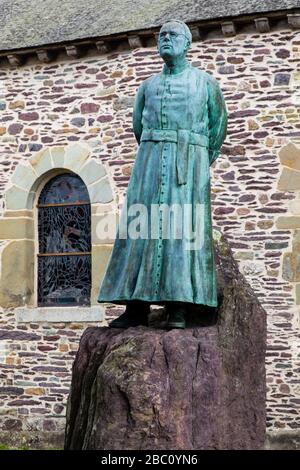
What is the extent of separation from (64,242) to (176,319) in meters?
6.56

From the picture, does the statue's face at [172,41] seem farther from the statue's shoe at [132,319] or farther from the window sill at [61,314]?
the window sill at [61,314]

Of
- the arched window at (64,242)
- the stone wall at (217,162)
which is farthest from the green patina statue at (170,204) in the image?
the arched window at (64,242)

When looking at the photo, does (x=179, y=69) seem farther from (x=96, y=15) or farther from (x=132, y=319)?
(x=96, y=15)

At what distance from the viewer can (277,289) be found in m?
10.4

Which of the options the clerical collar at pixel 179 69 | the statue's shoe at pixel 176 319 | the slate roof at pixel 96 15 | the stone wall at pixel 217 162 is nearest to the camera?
the statue's shoe at pixel 176 319

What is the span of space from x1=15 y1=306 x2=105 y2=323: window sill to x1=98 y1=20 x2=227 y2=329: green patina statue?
5525 millimetres

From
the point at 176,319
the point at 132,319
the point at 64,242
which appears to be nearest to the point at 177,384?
the point at 176,319

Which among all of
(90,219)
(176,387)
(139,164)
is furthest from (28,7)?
(176,387)

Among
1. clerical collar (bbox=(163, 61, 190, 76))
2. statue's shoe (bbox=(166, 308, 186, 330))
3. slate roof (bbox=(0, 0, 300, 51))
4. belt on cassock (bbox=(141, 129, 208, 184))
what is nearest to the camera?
statue's shoe (bbox=(166, 308, 186, 330))

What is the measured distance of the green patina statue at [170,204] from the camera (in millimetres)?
5438

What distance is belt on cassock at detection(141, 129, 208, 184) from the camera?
5559 millimetres

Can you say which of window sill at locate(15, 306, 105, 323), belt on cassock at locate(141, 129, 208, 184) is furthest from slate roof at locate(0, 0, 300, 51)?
belt on cassock at locate(141, 129, 208, 184)

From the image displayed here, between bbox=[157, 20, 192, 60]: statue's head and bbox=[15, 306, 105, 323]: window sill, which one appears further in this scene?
bbox=[15, 306, 105, 323]: window sill

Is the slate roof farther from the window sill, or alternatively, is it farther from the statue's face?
the statue's face
